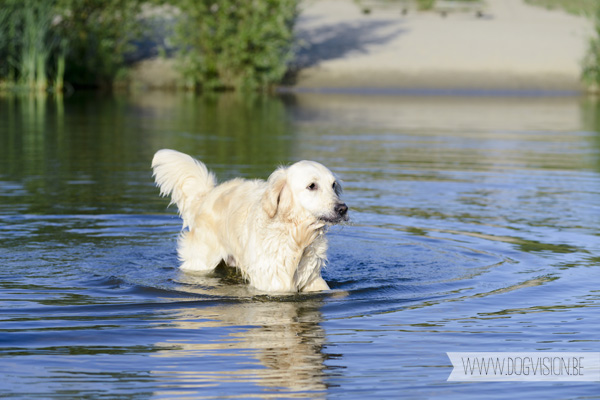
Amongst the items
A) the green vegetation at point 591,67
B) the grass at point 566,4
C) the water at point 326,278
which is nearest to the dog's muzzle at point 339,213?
the water at point 326,278

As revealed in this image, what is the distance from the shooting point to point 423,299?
8.18 meters

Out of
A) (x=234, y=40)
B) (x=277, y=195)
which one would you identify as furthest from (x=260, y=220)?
(x=234, y=40)

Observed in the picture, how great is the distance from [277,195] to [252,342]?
5.37 ft

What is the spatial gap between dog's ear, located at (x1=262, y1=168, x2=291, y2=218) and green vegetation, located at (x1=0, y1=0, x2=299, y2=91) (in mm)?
37203

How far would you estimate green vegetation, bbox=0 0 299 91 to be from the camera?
4497cm

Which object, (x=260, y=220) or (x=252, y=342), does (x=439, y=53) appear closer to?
(x=260, y=220)

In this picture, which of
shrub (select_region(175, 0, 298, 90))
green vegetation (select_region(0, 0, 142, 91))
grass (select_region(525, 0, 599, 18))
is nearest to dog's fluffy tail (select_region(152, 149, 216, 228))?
green vegetation (select_region(0, 0, 142, 91))

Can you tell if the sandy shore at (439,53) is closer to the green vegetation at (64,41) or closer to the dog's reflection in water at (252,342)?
the green vegetation at (64,41)

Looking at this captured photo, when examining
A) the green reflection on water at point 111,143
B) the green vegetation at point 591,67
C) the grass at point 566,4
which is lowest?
the green reflection on water at point 111,143

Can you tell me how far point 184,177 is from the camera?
9.47m

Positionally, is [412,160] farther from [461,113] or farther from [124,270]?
[461,113]

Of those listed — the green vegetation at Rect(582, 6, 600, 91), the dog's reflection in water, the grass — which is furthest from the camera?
the grass

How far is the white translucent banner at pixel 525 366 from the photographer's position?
602cm

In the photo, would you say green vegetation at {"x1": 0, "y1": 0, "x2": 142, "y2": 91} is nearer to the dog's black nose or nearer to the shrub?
the shrub
